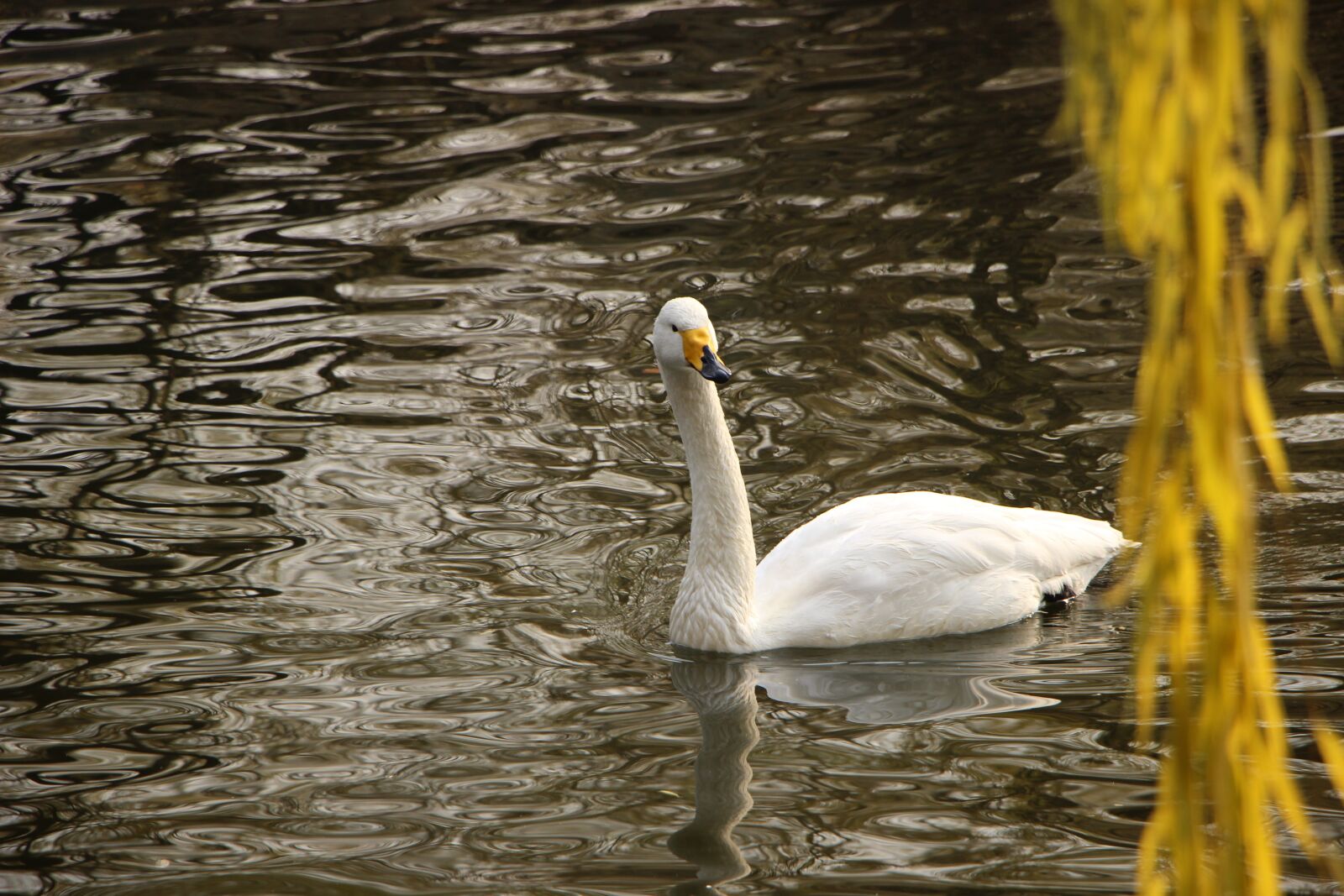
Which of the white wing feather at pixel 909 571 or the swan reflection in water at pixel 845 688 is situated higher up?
the white wing feather at pixel 909 571

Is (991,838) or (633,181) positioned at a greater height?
(633,181)

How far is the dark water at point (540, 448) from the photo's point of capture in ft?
16.2

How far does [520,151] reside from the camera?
12.2 metres

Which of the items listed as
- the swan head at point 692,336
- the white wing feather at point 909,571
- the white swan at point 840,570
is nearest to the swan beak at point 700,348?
the swan head at point 692,336

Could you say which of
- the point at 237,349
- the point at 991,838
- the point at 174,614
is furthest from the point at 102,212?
the point at 991,838

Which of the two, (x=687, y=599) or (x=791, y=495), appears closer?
(x=687, y=599)

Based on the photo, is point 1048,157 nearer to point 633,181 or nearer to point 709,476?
point 633,181

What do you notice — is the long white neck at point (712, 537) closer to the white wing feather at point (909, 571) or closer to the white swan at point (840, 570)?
the white swan at point (840, 570)

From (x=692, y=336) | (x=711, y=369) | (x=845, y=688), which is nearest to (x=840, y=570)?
(x=845, y=688)

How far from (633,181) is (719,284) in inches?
85.4

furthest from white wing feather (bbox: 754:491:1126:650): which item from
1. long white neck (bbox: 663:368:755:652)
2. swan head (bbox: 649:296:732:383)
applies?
swan head (bbox: 649:296:732:383)

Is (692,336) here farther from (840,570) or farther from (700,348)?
(840,570)

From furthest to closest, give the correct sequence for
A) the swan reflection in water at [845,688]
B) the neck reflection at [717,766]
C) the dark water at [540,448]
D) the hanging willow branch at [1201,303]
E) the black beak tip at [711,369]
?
the black beak tip at [711,369] → the swan reflection in water at [845,688] → the dark water at [540,448] → the neck reflection at [717,766] → the hanging willow branch at [1201,303]

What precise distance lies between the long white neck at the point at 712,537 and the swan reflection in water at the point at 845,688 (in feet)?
0.40
